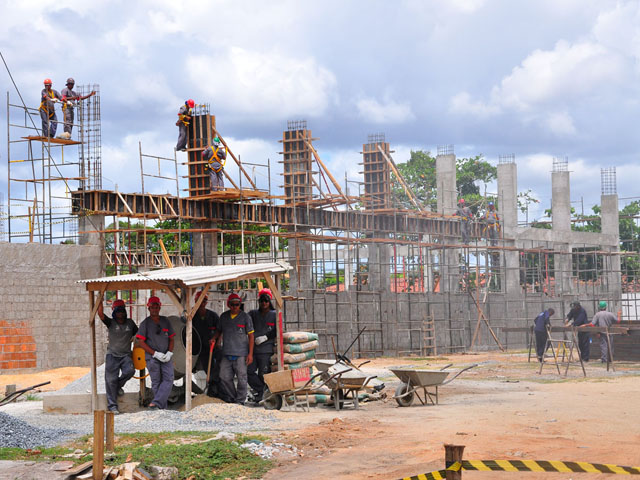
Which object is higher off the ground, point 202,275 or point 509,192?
point 509,192

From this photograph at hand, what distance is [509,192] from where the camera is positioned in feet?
125

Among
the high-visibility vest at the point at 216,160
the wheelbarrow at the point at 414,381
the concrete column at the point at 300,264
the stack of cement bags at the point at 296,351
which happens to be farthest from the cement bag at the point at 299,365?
the concrete column at the point at 300,264

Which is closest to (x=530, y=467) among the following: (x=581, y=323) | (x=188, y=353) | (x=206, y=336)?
(x=188, y=353)

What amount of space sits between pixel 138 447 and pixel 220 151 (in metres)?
15.8

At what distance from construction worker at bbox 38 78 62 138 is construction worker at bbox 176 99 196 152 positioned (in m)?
3.45

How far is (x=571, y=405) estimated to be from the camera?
14.3 meters

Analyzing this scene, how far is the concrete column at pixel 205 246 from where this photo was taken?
88.6 feet

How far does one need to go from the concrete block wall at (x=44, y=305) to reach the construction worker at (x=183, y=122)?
4.49m

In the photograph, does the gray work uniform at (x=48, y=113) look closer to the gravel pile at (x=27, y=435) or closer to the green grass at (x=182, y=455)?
the gravel pile at (x=27, y=435)

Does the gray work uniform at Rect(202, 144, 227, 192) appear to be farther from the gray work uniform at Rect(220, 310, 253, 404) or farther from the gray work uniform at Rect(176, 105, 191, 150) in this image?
the gray work uniform at Rect(220, 310, 253, 404)

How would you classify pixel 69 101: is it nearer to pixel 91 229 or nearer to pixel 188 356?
pixel 91 229

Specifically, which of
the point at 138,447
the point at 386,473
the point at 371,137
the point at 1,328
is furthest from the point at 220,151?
the point at 386,473

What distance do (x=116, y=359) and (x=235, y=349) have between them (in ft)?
6.30

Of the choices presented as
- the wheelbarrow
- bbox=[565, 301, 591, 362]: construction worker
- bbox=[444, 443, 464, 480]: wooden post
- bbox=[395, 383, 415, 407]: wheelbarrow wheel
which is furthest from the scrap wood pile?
bbox=[565, 301, 591, 362]: construction worker
